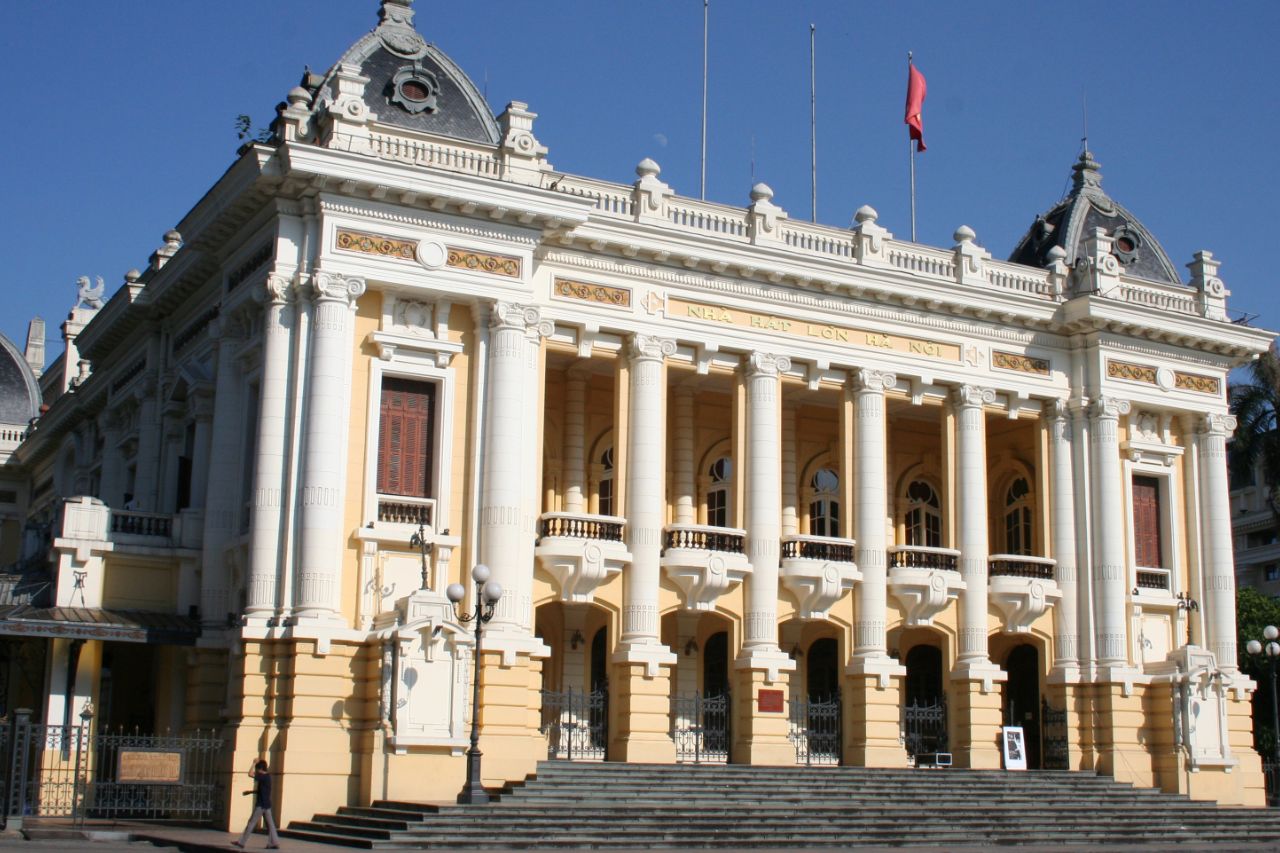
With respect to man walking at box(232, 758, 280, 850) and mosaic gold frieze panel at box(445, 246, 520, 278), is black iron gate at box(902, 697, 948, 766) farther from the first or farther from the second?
man walking at box(232, 758, 280, 850)

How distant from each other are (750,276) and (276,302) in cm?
1095

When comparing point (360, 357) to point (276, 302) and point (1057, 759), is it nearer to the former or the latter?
point (276, 302)

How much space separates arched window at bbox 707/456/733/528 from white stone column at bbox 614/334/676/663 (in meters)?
4.72

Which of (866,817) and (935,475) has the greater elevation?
(935,475)

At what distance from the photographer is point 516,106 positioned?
3275cm

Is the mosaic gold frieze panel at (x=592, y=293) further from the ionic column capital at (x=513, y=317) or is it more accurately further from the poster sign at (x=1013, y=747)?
the poster sign at (x=1013, y=747)

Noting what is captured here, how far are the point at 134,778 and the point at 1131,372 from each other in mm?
25656

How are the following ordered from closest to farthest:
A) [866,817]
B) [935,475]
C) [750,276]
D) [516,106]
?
[866,817] < [516,106] < [750,276] < [935,475]

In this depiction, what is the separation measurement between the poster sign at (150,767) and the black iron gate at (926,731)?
54.4ft

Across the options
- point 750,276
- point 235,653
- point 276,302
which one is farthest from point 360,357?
point 750,276

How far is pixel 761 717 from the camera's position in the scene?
33.6 m

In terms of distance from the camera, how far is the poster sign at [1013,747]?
1415 inches

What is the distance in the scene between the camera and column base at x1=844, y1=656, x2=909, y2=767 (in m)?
34.8

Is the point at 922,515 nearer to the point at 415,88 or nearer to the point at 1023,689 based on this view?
the point at 1023,689
